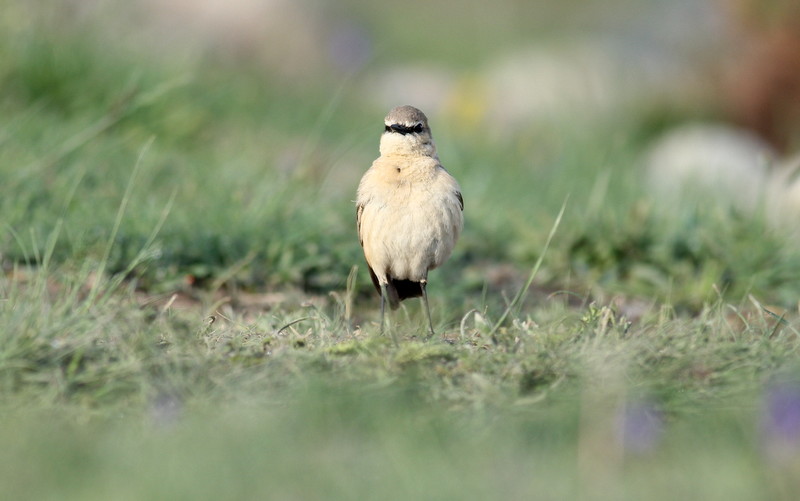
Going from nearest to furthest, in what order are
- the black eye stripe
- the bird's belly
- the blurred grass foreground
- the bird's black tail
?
1. the blurred grass foreground
2. the bird's belly
3. the black eye stripe
4. the bird's black tail

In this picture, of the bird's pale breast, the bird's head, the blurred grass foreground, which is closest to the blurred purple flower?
the blurred grass foreground

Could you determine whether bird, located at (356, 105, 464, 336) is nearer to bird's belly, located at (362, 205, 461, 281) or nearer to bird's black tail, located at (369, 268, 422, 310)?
bird's belly, located at (362, 205, 461, 281)

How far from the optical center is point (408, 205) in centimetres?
458

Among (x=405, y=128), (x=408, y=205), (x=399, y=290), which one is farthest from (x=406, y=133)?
(x=399, y=290)

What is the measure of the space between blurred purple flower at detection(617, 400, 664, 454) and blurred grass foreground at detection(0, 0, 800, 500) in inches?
0.4

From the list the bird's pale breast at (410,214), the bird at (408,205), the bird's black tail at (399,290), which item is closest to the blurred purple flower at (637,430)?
the bird at (408,205)

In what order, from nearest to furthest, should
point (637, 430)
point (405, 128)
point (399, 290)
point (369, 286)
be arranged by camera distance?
point (637, 430) < point (405, 128) < point (399, 290) < point (369, 286)

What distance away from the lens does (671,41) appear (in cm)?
1320

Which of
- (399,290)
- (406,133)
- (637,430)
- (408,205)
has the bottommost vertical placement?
(399,290)

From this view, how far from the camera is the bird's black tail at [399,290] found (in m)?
5.07

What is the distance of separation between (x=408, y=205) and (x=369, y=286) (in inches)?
52.9

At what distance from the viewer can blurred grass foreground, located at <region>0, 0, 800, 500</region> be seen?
294 cm

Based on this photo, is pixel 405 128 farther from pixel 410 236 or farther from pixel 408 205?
pixel 410 236

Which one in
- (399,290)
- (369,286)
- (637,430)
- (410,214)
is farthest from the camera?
(369,286)
